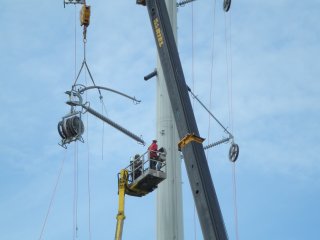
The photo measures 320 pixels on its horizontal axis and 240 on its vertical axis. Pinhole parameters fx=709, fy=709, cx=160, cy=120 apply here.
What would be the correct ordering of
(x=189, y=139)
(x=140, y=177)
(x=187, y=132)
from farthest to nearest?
(x=140, y=177) < (x=187, y=132) < (x=189, y=139)

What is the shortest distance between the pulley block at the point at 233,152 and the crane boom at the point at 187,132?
9779 millimetres

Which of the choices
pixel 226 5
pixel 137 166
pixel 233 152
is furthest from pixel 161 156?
pixel 226 5

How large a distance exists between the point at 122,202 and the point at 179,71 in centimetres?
682

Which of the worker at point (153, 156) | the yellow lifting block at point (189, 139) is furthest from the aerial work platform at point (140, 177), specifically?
the yellow lifting block at point (189, 139)

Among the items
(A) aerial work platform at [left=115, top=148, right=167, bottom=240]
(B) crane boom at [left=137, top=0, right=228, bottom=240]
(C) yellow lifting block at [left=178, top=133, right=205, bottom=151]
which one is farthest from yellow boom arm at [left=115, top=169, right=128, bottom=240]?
(C) yellow lifting block at [left=178, top=133, right=205, bottom=151]

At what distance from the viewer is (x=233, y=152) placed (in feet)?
118

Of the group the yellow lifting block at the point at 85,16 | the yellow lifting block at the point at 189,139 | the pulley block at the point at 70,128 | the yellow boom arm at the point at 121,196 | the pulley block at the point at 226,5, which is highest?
the yellow lifting block at the point at 85,16

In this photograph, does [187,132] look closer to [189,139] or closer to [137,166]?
[189,139]

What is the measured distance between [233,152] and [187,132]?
11.6 metres

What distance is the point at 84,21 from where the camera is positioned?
34.2 metres

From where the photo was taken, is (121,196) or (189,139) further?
(121,196)

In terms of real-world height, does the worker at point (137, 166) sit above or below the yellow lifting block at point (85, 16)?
below

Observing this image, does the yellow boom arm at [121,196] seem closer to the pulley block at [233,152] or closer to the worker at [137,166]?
the worker at [137,166]

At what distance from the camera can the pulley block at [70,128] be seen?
30.6 metres
